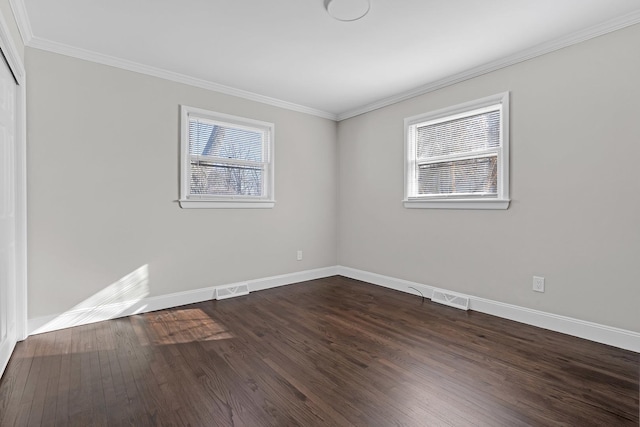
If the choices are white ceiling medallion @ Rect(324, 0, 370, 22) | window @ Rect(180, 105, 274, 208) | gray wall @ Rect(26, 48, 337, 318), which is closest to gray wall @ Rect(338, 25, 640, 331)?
white ceiling medallion @ Rect(324, 0, 370, 22)

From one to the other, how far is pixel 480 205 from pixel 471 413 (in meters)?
2.14

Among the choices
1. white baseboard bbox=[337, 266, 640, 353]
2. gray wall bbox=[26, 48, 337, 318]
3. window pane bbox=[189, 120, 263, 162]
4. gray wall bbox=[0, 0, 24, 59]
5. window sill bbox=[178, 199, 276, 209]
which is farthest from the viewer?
window pane bbox=[189, 120, 263, 162]

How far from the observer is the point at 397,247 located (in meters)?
4.09

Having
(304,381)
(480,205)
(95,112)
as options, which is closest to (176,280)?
(95,112)

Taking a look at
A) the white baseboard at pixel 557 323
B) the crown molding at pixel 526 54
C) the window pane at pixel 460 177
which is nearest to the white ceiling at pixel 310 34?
the crown molding at pixel 526 54

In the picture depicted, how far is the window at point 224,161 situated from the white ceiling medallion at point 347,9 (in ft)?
6.33

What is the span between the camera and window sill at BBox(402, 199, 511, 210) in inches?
122

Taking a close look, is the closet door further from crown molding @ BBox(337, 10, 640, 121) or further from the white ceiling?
crown molding @ BBox(337, 10, 640, 121)

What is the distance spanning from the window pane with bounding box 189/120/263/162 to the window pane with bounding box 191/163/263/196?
147 millimetres

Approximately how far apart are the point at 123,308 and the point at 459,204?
3602mm

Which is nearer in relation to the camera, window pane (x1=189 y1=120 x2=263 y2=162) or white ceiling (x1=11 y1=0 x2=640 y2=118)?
white ceiling (x1=11 y1=0 x2=640 y2=118)

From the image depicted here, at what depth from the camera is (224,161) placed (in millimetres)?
3826

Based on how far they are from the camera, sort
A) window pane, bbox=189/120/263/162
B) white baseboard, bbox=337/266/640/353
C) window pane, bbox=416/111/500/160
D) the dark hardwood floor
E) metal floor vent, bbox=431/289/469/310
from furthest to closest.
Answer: window pane, bbox=189/120/263/162
metal floor vent, bbox=431/289/469/310
window pane, bbox=416/111/500/160
white baseboard, bbox=337/266/640/353
the dark hardwood floor

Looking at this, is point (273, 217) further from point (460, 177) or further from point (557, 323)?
point (557, 323)
